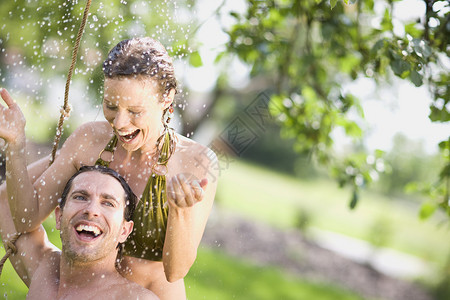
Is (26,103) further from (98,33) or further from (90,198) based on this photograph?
(90,198)

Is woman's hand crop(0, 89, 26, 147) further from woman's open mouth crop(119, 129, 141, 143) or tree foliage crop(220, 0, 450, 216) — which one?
tree foliage crop(220, 0, 450, 216)

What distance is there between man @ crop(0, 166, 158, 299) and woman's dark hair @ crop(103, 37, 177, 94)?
0.36 metres

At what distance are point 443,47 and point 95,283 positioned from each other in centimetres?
210

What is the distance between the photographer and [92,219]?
1.92 m

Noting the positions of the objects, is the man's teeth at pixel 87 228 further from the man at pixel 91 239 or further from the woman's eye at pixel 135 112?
the woman's eye at pixel 135 112

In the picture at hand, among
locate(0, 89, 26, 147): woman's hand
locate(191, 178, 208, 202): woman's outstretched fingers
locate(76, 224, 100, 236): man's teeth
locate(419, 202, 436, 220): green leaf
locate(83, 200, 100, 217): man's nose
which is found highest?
locate(191, 178, 208, 202): woman's outstretched fingers

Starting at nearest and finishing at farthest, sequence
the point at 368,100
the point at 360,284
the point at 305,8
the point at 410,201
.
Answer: the point at 305,8
the point at 368,100
the point at 360,284
the point at 410,201

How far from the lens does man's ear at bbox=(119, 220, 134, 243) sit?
2.01m

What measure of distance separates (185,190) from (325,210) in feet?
40.7

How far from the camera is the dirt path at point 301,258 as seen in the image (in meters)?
8.25

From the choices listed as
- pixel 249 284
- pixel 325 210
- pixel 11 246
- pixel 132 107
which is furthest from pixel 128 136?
pixel 325 210

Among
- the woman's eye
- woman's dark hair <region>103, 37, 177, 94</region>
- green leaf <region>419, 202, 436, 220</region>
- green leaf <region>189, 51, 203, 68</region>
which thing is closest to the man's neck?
the woman's eye

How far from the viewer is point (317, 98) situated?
4.69 metres

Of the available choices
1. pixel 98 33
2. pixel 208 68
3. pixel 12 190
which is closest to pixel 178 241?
pixel 12 190
